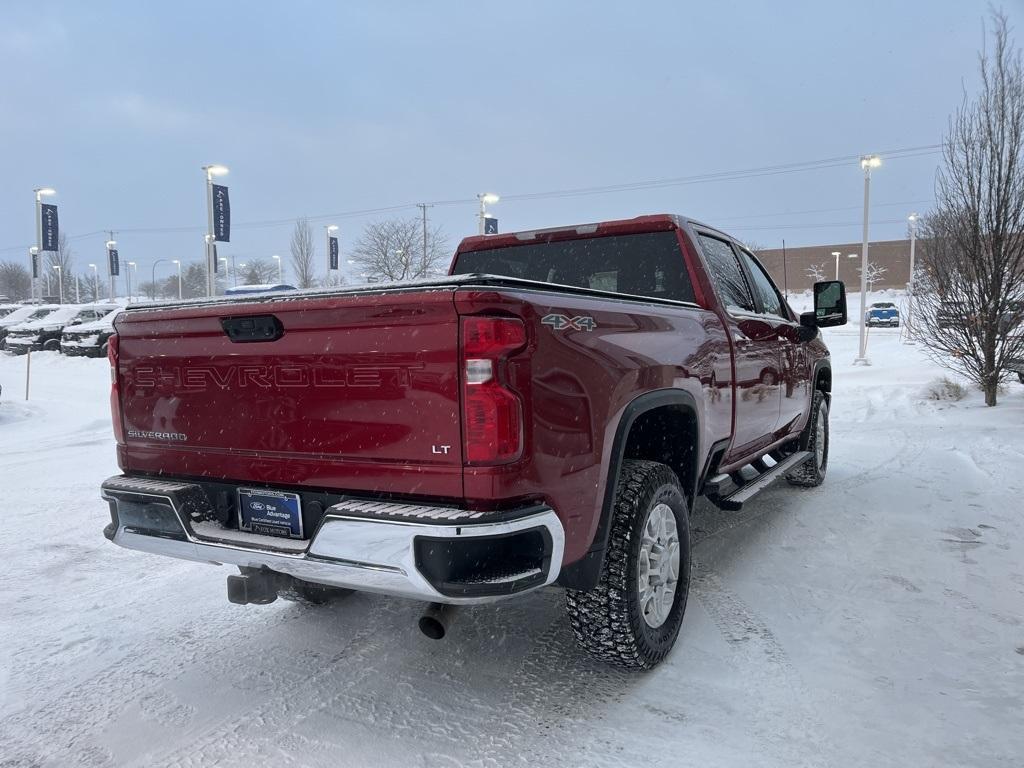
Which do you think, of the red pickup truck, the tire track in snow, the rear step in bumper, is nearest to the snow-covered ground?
the tire track in snow

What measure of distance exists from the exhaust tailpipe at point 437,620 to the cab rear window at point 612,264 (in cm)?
198

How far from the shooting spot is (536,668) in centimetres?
311

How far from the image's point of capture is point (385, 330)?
7.88 feet

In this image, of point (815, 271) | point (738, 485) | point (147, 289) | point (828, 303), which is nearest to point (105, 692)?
point (738, 485)

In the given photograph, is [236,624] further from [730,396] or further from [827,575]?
[827,575]

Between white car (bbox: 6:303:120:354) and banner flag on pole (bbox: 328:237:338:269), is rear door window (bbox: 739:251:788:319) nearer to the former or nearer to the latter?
white car (bbox: 6:303:120:354)

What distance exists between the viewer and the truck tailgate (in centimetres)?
235

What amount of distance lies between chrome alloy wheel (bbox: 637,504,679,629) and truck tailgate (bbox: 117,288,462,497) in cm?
107

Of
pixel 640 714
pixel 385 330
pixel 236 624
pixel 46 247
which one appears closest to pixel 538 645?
pixel 640 714

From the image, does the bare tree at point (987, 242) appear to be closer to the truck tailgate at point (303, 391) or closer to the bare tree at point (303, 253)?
the truck tailgate at point (303, 391)

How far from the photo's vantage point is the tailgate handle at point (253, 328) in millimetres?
2623

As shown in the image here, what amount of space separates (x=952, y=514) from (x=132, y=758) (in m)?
5.40

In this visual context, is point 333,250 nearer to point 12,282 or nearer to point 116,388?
point 116,388

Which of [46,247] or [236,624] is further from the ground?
[46,247]
